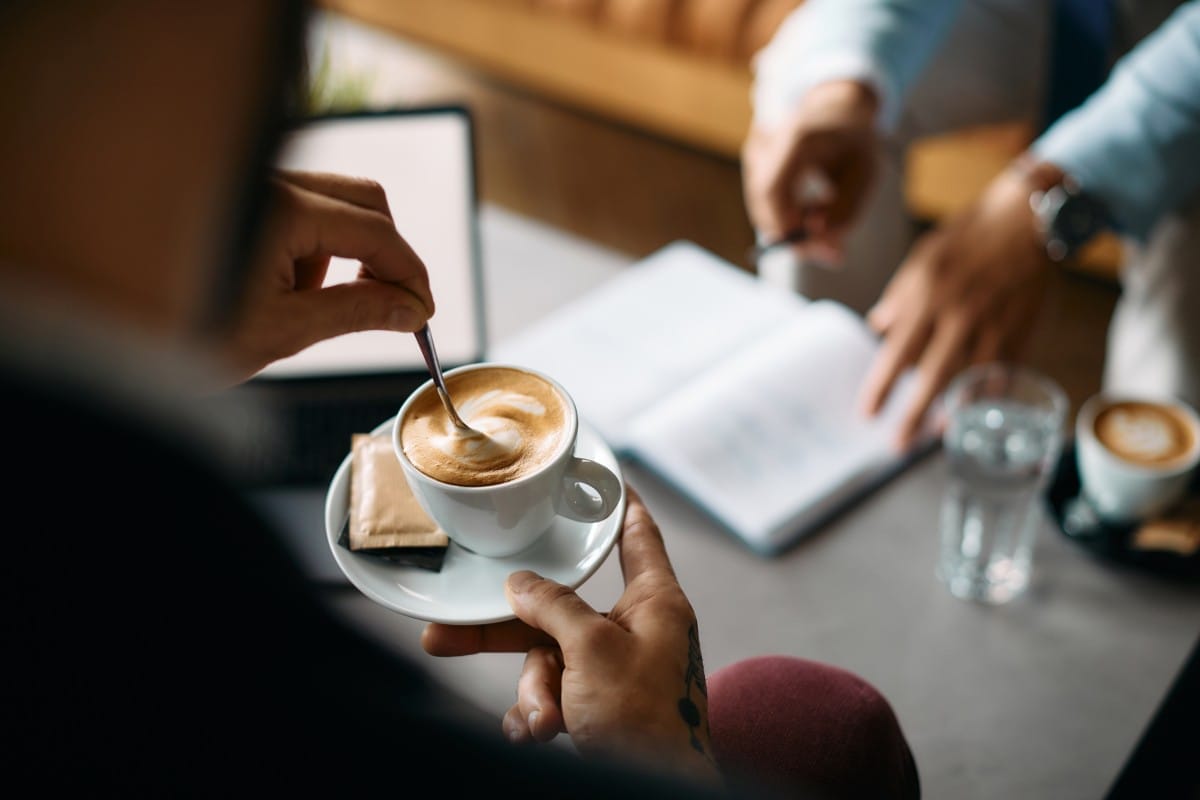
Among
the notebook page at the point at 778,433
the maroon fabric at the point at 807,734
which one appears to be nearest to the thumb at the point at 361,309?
the maroon fabric at the point at 807,734

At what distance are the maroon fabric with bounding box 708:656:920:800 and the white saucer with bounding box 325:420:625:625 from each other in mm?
101

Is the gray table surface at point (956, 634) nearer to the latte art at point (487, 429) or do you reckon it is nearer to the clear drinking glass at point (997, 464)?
the clear drinking glass at point (997, 464)

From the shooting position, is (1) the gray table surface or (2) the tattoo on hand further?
(1) the gray table surface

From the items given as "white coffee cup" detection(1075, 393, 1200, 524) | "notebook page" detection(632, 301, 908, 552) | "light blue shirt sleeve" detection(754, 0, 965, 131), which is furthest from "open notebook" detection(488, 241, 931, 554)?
"light blue shirt sleeve" detection(754, 0, 965, 131)

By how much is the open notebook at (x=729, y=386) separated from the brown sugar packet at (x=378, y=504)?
370mm

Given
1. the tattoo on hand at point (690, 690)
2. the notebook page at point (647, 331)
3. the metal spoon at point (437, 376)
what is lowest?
the notebook page at point (647, 331)

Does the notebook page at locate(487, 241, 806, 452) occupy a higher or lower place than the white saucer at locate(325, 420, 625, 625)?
lower

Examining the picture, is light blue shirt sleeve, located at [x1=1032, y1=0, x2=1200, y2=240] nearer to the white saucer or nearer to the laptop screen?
the laptop screen

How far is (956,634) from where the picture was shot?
633 mm

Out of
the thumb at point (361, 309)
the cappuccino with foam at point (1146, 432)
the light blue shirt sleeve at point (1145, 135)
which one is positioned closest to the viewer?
the thumb at point (361, 309)

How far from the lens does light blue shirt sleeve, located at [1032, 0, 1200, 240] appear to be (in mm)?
898

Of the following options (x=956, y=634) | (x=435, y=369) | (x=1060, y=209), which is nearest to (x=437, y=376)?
(x=435, y=369)

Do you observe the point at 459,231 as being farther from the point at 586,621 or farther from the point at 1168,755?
the point at 1168,755

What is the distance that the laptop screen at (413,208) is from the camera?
12.1 inches
